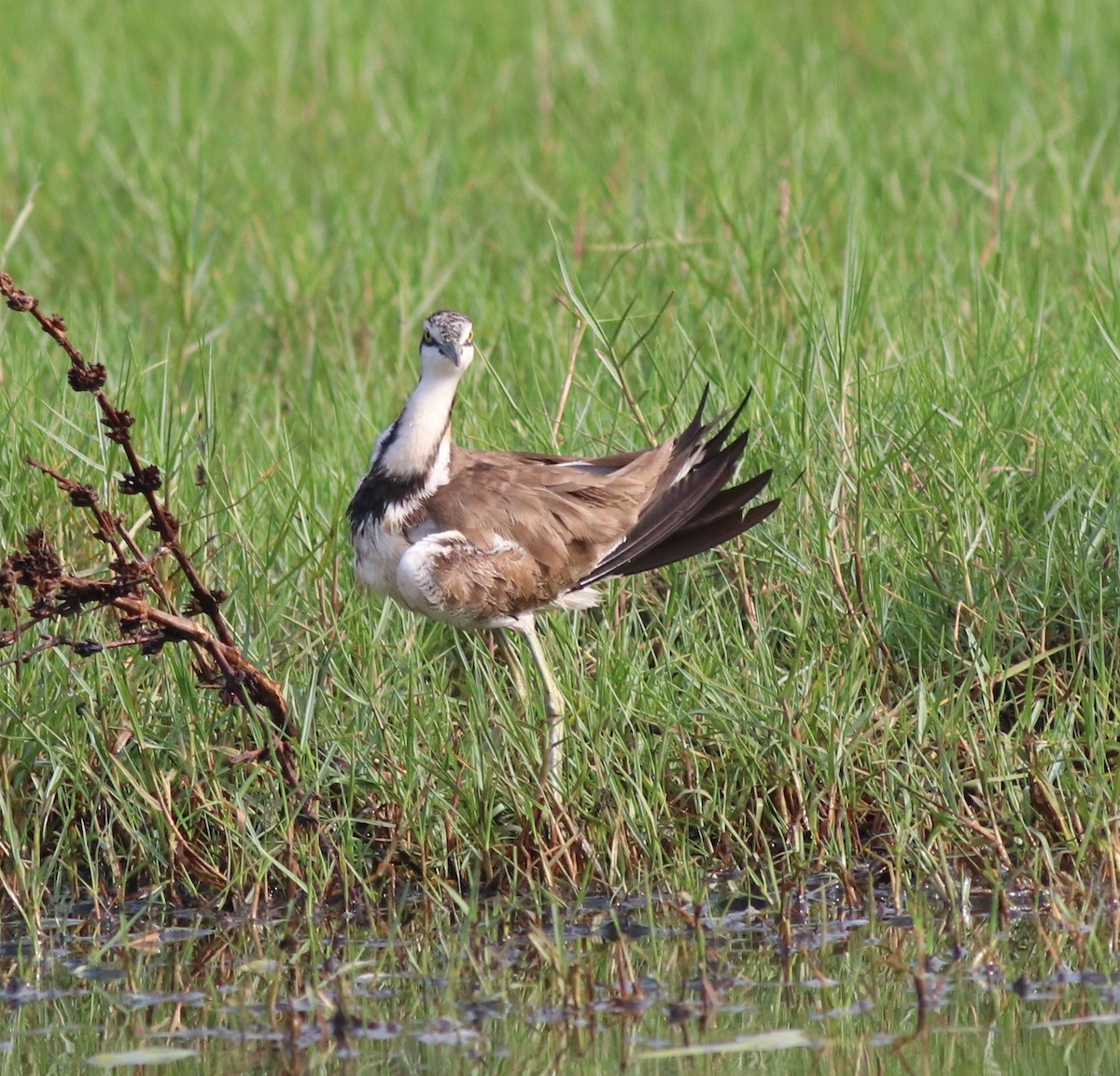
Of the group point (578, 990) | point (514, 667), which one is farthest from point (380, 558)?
point (578, 990)

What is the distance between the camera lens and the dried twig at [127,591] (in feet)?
13.3

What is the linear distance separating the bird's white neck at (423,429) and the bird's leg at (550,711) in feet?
1.74

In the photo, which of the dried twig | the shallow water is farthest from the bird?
the shallow water

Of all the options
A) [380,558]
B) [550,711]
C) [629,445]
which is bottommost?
[550,711]

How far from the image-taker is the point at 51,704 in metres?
4.77

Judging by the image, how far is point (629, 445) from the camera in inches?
232

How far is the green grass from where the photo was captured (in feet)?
15.2

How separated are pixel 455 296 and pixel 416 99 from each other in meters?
2.44

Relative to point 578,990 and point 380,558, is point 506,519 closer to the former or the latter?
point 380,558

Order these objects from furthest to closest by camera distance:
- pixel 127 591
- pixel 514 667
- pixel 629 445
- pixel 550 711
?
pixel 629 445
pixel 514 667
pixel 550 711
pixel 127 591

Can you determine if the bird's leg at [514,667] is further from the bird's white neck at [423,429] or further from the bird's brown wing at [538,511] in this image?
the bird's white neck at [423,429]

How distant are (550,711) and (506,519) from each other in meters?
0.55

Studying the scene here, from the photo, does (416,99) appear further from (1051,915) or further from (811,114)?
(1051,915)

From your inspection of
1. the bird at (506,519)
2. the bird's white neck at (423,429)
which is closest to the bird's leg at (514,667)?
the bird at (506,519)
